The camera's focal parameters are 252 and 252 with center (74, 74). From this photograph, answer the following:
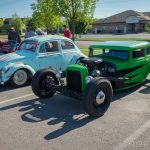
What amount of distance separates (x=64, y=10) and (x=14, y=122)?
14165 mm

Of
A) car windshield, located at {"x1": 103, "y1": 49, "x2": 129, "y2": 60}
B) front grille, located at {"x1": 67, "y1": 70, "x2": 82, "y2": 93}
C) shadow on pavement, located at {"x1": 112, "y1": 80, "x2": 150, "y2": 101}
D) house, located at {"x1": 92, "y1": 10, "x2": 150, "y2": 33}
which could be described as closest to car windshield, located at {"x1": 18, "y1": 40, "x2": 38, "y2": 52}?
car windshield, located at {"x1": 103, "y1": 49, "x2": 129, "y2": 60}

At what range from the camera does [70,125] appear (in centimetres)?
532

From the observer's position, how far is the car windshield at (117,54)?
24.0 feet

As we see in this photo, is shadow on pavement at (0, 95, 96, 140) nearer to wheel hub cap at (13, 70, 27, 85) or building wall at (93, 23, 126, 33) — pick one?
wheel hub cap at (13, 70, 27, 85)

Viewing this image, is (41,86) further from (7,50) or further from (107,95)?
(7,50)

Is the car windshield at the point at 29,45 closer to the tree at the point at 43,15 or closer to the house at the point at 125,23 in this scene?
the tree at the point at 43,15

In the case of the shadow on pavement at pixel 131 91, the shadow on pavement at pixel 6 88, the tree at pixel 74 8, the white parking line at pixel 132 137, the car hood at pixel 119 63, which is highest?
the tree at pixel 74 8

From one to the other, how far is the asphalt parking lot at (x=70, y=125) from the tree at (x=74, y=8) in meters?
12.2

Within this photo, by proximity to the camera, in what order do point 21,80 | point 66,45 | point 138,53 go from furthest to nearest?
point 66,45
point 21,80
point 138,53

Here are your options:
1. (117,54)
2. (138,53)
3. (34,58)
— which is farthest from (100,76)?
(34,58)

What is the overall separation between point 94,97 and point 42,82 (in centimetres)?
188

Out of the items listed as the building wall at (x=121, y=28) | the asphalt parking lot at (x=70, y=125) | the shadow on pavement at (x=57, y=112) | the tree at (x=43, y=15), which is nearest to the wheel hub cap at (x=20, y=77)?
the asphalt parking lot at (x=70, y=125)

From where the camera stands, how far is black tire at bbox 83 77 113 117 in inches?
212

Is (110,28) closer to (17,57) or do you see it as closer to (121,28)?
(121,28)
